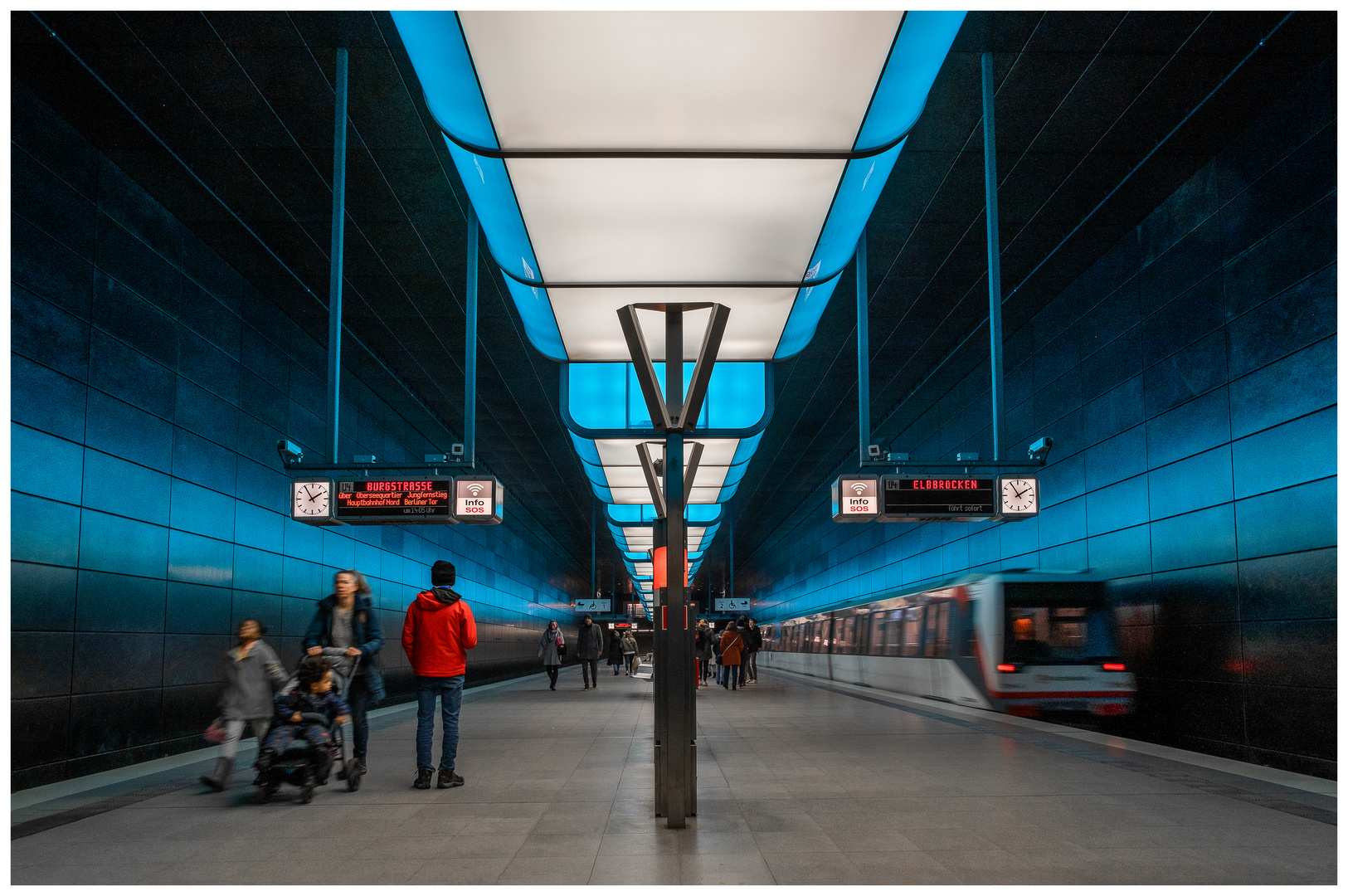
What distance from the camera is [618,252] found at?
27.3ft

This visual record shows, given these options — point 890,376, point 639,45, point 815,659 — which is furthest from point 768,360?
point 815,659

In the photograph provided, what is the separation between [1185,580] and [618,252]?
7.83 m

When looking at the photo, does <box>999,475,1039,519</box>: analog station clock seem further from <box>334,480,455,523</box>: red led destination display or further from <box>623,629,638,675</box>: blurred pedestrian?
<box>623,629,638,675</box>: blurred pedestrian

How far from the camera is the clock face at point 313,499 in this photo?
12.1 meters

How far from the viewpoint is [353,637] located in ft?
27.2

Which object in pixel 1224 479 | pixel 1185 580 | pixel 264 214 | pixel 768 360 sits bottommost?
pixel 1185 580

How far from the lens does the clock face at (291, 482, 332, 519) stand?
1209 centimetres

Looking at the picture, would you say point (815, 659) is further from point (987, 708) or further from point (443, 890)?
point (443, 890)

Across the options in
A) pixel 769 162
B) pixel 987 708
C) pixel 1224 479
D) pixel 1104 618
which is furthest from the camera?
pixel 987 708

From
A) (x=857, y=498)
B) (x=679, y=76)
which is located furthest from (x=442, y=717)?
(x=857, y=498)

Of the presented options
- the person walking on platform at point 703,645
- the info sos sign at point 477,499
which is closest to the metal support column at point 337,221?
the info sos sign at point 477,499

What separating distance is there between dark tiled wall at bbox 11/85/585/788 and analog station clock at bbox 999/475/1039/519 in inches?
365

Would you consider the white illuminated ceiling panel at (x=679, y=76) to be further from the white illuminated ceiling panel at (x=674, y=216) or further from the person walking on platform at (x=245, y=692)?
the person walking on platform at (x=245, y=692)

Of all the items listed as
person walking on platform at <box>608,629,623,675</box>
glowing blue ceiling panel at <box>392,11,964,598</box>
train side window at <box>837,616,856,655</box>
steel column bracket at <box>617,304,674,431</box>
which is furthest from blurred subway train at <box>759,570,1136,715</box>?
person walking on platform at <box>608,629,623,675</box>
